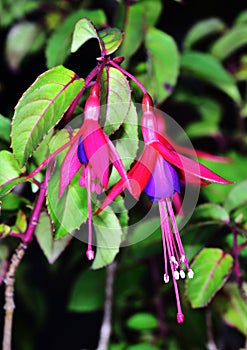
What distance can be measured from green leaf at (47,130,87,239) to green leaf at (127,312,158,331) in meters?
0.48

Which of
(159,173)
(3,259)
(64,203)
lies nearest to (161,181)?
(159,173)

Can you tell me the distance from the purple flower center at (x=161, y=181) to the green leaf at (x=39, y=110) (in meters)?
0.10

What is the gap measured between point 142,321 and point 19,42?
1.86 feet

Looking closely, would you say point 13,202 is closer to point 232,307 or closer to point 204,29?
point 232,307

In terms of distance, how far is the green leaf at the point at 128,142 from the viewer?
53cm

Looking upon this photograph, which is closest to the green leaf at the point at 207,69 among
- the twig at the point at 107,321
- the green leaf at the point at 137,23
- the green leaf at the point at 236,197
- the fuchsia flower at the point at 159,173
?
the green leaf at the point at 137,23

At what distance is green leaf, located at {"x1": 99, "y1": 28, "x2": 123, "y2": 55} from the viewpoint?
533 millimetres

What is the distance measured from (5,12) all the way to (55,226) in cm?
70

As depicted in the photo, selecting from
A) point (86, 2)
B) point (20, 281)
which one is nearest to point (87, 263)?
point (20, 281)

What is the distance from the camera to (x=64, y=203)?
0.57 metres

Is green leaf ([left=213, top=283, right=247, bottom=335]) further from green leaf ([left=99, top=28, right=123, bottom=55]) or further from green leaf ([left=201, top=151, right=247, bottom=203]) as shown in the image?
green leaf ([left=99, top=28, right=123, bottom=55])

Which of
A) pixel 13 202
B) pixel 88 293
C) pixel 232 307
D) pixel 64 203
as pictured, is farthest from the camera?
pixel 88 293

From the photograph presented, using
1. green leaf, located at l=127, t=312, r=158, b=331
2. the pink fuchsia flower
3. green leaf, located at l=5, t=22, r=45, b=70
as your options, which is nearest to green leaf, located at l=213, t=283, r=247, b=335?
green leaf, located at l=127, t=312, r=158, b=331

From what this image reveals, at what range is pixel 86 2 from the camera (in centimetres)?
104
